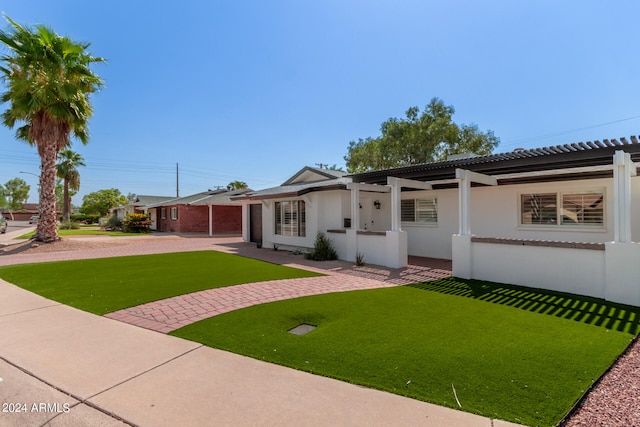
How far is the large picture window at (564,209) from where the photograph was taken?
8805 mm

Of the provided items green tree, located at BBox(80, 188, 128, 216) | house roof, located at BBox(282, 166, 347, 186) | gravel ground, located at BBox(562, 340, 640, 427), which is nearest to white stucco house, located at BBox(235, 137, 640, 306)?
house roof, located at BBox(282, 166, 347, 186)

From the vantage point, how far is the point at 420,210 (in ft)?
41.4

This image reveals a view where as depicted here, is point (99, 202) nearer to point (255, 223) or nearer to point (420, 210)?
point (255, 223)

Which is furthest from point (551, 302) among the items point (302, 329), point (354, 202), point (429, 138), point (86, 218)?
point (86, 218)

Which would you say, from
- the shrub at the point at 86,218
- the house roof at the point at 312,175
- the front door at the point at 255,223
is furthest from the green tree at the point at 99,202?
the house roof at the point at 312,175

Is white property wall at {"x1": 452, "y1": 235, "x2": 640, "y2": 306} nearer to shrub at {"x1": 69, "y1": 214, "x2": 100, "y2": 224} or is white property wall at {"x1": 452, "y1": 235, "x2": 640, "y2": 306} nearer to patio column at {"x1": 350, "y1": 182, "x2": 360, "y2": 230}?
patio column at {"x1": 350, "y1": 182, "x2": 360, "y2": 230}

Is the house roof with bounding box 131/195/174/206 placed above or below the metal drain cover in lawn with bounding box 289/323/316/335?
above

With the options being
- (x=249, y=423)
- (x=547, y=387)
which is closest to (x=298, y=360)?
(x=249, y=423)

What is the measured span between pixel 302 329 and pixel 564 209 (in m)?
8.98

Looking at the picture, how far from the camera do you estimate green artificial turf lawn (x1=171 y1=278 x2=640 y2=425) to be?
306cm

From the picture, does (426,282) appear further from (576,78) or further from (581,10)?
(576,78)

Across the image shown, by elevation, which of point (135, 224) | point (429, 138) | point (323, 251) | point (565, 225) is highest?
point (429, 138)

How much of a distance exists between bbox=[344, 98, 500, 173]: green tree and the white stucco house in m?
16.5

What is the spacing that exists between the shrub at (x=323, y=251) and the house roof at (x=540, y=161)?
4.01 m
